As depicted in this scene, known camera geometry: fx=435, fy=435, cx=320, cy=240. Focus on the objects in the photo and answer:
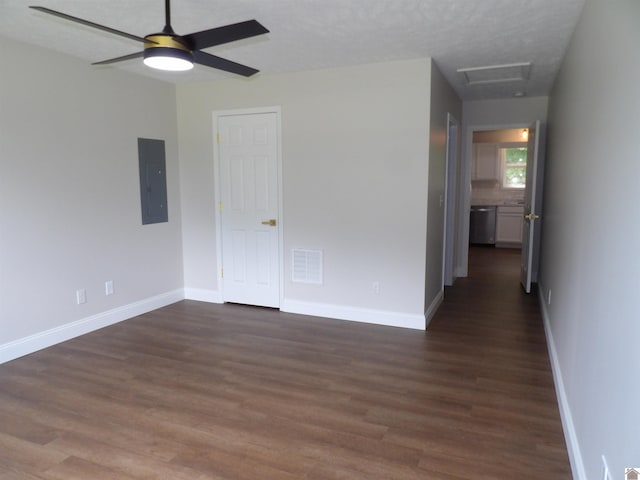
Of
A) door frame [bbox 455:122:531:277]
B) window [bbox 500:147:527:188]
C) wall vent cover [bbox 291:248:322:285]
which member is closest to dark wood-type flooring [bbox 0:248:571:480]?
wall vent cover [bbox 291:248:322:285]

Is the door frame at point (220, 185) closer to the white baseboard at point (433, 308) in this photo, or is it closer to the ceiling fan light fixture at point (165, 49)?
the white baseboard at point (433, 308)

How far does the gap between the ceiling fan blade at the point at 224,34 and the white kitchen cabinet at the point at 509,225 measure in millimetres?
7916

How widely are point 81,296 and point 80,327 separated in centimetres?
29

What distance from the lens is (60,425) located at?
2.54 m

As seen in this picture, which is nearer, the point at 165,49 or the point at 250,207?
the point at 165,49

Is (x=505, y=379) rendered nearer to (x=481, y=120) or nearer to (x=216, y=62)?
(x=216, y=62)

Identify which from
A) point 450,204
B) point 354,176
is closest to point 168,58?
point 354,176

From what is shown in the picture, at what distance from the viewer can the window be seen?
9.23 meters

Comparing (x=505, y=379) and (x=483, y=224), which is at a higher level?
(x=483, y=224)

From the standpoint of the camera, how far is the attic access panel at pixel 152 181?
4573 mm

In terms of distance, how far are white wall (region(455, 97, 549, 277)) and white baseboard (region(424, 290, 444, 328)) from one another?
1.52 metres

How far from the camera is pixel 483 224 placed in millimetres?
9094

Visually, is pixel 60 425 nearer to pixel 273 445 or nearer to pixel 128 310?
pixel 273 445

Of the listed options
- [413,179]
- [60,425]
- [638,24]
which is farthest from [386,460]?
[413,179]
